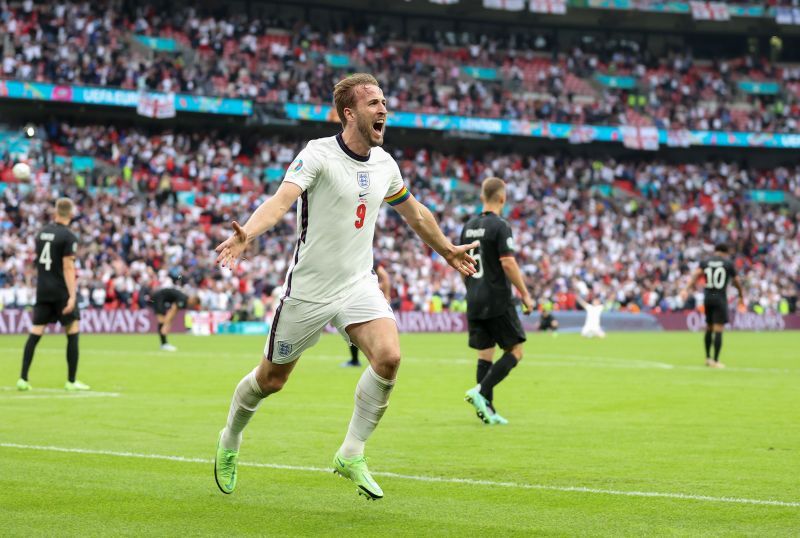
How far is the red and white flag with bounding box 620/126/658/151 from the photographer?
5616 cm

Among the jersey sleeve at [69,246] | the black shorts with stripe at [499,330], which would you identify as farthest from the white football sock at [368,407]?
the jersey sleeve at [69,246]

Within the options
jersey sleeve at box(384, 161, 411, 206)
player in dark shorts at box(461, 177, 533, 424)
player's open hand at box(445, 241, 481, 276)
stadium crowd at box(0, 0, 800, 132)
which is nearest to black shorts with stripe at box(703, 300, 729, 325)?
player in dark shorts at box(461, 177, 533, 424)

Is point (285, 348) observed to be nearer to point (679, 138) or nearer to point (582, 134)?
point (582, 134)

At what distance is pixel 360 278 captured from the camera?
7.66 metres

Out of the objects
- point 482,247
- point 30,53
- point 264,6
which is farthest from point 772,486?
point 264,6

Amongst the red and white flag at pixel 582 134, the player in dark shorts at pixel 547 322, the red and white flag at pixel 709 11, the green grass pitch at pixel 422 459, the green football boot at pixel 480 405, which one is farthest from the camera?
the red and white flag at pixel 709 11

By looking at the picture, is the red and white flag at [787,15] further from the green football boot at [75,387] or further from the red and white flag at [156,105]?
the green football boot at [75,387]

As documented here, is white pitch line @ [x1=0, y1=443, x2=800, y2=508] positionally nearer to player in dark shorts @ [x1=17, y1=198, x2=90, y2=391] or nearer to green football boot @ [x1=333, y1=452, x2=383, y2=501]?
green football boot @ [x1=333, y1=452, x2=383, y2=501]

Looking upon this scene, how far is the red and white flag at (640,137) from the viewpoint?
5616cm

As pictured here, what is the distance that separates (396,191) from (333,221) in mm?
607

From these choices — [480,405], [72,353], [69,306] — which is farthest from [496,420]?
[72,353]

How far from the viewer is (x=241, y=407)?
7812 mm

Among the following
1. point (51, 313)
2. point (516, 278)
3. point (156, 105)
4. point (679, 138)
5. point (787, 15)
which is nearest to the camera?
point (516, 278)

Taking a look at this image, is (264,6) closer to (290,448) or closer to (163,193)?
(163,193)
